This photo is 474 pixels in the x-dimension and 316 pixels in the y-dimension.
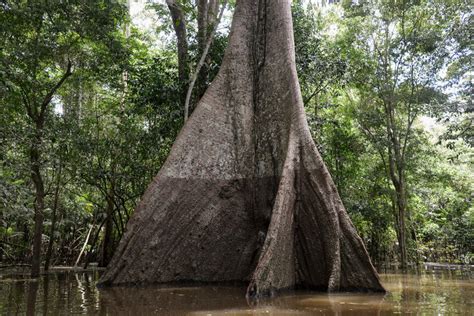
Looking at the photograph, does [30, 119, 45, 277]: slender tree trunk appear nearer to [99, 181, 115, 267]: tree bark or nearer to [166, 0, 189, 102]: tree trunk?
[99, 181, 115, 267]: tree bark

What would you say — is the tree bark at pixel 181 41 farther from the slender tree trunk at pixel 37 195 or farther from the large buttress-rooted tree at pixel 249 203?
the slender tree trunk at pixel 37 195

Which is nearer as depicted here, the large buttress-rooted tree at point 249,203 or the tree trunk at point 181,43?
the large buttress-rooted tree at point 249,203

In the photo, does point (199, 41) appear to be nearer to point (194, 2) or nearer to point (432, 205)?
point (194, 2)

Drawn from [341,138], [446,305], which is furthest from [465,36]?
[446,305]

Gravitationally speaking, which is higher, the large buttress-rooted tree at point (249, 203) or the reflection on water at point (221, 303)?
the large buttress-rooted tree at point (249, 203)

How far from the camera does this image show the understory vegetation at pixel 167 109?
8.20 m

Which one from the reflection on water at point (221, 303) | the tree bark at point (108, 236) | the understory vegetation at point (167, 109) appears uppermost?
the understory vegetation at point (167, 109)

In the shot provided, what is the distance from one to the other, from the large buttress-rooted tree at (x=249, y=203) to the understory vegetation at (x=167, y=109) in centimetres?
200

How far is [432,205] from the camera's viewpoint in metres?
19.4

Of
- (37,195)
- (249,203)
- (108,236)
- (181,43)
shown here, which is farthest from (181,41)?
(108,236)

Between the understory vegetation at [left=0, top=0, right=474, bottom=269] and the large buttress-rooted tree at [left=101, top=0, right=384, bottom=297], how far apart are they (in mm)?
2001

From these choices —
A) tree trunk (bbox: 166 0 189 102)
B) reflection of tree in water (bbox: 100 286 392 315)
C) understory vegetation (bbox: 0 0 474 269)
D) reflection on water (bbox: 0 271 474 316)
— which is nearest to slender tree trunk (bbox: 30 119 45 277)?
understory vegetation (bbox: 0 0 474 269)

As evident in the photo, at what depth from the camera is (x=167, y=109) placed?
30.6 ft

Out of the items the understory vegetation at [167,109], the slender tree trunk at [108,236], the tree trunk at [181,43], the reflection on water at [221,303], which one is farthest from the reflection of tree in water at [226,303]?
the slender tree trunk at [108,236]
